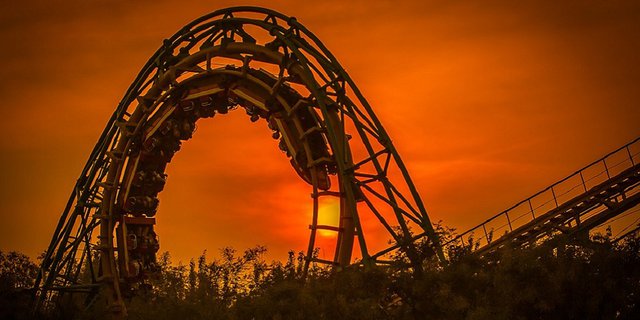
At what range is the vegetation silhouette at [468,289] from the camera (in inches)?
986

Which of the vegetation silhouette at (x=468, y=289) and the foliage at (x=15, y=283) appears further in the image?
the foliage at (x=15, y=283)

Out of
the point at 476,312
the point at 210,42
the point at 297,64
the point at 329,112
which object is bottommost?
the point at 476,312

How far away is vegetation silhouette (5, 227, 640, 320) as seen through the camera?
25047 millimetres

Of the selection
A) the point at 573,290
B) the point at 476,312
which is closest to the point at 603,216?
the point at 573,290

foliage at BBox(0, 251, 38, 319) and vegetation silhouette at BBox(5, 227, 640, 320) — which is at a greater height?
foliage at BBox(0, 251, 38, 319)

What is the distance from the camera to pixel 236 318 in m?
26.4

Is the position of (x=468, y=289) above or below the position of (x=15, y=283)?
below

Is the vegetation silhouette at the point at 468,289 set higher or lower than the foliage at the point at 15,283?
lower

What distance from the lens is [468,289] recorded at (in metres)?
25.7

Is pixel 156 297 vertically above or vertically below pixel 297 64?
below

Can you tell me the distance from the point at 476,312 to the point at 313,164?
8.03m

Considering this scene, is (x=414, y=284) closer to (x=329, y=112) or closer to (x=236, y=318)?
(x=236, y=318)

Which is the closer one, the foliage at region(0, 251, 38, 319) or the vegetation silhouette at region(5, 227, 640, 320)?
the vegetation silhouette at region(5, 227, 640, 320)

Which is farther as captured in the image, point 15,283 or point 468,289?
point 15,283
